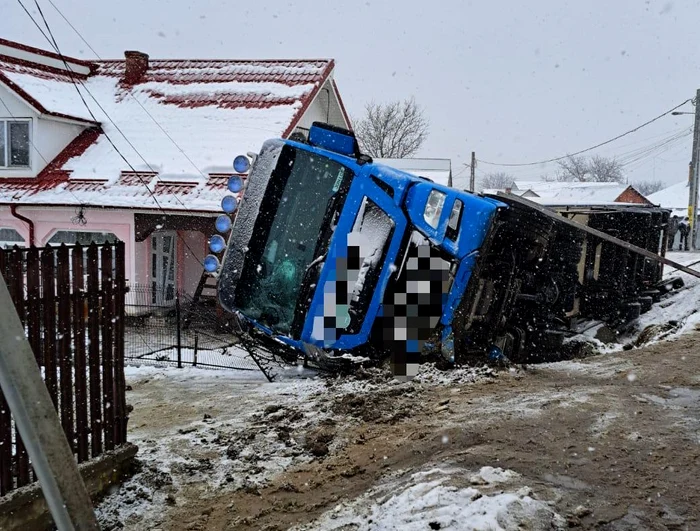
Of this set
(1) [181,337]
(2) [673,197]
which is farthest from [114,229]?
(2) [673,197]

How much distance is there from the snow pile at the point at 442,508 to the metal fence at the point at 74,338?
1.98 meters

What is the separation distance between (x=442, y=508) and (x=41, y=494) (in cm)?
279

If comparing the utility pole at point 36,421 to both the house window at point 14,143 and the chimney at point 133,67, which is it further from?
the chimney at point 133,67

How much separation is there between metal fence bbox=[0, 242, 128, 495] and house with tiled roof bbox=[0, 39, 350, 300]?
9.77 m

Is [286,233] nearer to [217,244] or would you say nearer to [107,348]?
[217,244]

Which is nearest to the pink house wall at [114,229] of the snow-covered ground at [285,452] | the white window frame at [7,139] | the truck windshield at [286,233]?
the white window frame at [7,139]

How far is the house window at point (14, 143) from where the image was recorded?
16984 millimetres

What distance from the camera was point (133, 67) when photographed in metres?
19.9

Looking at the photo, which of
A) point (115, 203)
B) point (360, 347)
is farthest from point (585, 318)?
point (115, 203)

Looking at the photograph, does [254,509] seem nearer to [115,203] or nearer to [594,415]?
[594,415]

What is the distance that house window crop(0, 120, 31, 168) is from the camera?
17.0 m

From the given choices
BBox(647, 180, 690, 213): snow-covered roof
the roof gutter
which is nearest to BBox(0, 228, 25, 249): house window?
the roof gutter

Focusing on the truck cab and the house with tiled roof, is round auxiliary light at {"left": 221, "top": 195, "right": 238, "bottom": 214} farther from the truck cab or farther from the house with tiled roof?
the house with tiled roof

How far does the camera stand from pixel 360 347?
6.55 meters
